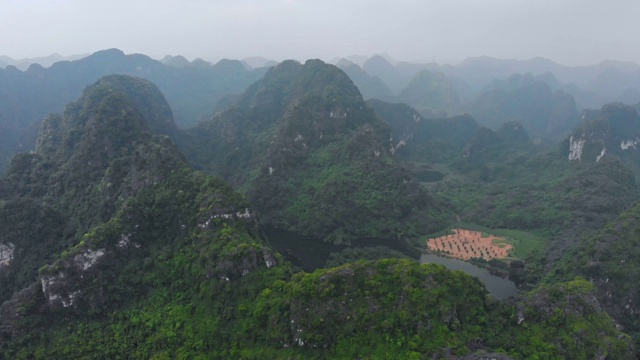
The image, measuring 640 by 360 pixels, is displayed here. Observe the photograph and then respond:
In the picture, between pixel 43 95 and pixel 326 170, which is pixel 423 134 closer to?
pixel 326 170

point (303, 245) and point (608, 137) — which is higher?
point (608, 137)

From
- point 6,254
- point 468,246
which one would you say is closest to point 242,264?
point 6,254

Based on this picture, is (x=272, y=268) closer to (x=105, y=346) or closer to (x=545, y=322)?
(x=105, y=346)

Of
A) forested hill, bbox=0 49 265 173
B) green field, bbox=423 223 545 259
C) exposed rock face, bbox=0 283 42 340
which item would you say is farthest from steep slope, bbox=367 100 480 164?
exposed rock face, bbox=0 283 42 340

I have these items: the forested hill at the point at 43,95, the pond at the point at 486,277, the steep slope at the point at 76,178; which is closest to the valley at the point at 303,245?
the steep slope at the point at 76,178

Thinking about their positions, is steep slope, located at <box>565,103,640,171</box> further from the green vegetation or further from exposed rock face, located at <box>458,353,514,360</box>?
exposed rock face, located at <box>458,353,514,360</box>

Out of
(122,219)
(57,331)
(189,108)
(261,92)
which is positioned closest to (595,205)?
(122,219)
